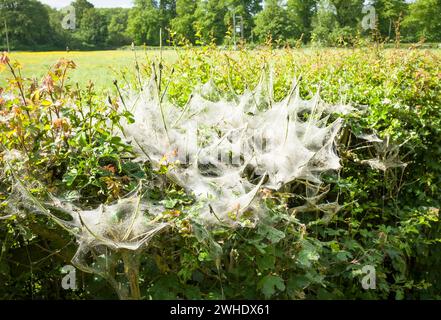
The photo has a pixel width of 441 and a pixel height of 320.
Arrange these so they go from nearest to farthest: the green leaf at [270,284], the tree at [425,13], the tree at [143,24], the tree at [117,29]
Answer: the green leaf at [270,284] < the tree at [117,29] < the tree at [143,24] < the tree at [425,13]

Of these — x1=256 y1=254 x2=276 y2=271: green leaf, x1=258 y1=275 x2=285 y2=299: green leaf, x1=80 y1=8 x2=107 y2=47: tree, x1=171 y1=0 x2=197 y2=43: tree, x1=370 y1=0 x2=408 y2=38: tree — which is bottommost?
x1=258 y1=275 x2=285 y2=299: green leaf

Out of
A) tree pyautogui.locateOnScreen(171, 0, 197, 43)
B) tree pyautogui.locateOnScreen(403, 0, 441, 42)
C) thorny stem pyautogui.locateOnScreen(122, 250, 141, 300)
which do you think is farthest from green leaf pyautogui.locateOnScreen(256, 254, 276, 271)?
tree pyautogui.locateOnScreen(403, 0, 441, 42)

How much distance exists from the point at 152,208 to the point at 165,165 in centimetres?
31

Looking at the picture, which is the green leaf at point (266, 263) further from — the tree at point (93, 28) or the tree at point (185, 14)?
the tree at point (185, 14)

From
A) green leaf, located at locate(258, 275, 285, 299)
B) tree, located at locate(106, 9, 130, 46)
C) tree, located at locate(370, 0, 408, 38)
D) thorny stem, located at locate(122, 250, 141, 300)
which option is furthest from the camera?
tree, located at locate(370, 0, 408, 38)

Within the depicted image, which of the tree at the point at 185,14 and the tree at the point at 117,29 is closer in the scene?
the tree at the point at 117,29

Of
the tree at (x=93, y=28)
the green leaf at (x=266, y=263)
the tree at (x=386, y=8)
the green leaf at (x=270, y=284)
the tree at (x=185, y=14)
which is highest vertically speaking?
the tree at (x=386, y=8)

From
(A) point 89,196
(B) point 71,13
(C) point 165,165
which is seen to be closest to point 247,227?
(C) point 165,165

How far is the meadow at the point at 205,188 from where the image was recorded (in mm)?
2420

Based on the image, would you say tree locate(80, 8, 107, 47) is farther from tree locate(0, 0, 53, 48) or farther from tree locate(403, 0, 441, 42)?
tree locate(403, 0, 441, 42)

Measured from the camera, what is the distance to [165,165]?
2.64m

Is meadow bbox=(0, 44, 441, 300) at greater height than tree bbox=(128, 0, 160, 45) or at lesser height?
lesser

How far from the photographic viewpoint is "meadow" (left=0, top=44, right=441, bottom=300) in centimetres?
242

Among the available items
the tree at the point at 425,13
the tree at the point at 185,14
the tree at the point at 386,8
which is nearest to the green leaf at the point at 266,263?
the tree at the point at 185,14
